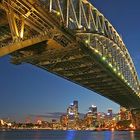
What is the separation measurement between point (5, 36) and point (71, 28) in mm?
5176

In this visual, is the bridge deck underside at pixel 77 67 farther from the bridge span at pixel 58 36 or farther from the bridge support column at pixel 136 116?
the bridge support column at pixel 136 116

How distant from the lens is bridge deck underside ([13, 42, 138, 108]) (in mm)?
32312

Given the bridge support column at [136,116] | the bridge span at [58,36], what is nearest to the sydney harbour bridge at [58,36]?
the bridge span at [58,36]

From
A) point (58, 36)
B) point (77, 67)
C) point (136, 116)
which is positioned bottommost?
point (136, 116)

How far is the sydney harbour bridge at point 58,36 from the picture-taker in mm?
21892

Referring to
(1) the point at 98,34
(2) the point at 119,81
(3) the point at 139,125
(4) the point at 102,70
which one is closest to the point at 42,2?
(1) the point at 98,34

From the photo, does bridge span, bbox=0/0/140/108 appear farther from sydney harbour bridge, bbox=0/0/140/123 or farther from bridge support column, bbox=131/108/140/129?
bridge support column, bbox=131/108/140/129

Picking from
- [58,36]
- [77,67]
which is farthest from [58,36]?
[77,67]

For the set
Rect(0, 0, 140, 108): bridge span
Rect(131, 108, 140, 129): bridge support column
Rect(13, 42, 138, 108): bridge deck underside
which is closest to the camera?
Rect(0, 0, 140, 108): bridge span

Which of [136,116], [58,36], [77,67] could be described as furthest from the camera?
[136,116]

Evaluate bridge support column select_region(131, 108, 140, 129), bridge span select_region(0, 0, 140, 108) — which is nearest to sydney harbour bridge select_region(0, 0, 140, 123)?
bridge span select_region(0, 0, 140, 108)

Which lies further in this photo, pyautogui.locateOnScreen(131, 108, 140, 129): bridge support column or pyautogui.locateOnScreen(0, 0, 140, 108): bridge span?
pyautogui.locateOnScreen(131, 108, 140, 129): bridge support column

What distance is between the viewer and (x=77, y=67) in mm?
42562

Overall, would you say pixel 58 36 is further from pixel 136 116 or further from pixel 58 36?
pixel 136 116
